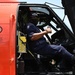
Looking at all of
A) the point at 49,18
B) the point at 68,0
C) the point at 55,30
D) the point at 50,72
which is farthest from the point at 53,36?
the point at 68,0

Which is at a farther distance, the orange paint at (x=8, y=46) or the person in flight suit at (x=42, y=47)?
the person in flight suit at (x=42, y=47)

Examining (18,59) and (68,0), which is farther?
(18,59)

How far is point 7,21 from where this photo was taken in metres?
4.48

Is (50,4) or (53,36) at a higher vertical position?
(50,4)

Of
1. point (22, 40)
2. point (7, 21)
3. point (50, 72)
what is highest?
point (7, 21)

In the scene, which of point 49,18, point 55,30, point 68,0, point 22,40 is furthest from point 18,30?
point 68,0

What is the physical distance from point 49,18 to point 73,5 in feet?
5.64

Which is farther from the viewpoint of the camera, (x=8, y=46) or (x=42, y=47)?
(x=42, y=47)

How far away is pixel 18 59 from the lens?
179 inches

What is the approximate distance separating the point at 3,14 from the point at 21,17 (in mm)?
303

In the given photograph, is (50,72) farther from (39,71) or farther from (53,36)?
(53,36)

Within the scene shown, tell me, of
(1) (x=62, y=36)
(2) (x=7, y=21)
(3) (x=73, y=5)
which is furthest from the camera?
(1) (x=62, y=36)

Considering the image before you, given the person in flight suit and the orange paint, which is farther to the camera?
the person in flight suit

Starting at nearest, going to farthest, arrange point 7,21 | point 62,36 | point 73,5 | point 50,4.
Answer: point 73,5, point 7,21, point 50,4, point 62,36
